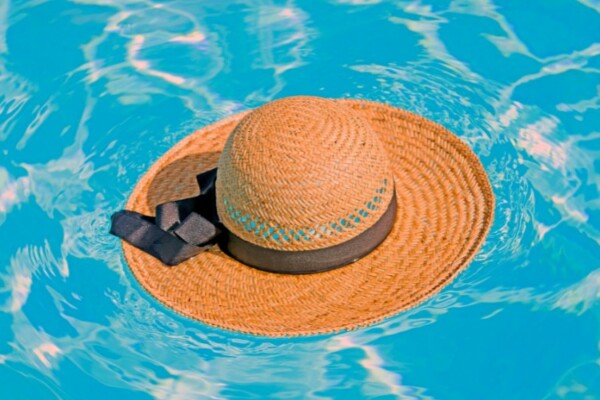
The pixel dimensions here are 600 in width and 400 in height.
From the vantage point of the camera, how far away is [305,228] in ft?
15.9

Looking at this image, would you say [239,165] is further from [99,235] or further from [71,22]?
[71,22]

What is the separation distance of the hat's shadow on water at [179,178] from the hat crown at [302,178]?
0.80m

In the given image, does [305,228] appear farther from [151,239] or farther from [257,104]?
[257,104]

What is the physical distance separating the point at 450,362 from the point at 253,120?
1.80m

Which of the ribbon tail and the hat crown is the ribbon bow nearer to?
the ribbon tail

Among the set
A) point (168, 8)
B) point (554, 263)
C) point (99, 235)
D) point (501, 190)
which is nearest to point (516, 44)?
point (501, 190)

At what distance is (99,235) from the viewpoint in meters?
6.11

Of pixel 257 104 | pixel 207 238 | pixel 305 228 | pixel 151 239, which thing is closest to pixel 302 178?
pixel 305 228

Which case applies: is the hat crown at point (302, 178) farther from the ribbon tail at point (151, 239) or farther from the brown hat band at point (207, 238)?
the ribbon tail at point (151, 239)

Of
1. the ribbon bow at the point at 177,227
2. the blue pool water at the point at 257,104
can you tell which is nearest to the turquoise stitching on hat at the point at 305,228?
the ribbon bow at the point at 177,227

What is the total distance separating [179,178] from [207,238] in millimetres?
774

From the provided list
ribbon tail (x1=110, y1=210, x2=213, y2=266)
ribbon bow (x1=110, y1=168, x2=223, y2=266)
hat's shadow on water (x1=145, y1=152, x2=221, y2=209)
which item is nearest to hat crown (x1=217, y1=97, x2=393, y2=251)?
ribbon bow (x1=110, y1=168, x2=223, y2=266)

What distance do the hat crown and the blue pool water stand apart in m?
0.84

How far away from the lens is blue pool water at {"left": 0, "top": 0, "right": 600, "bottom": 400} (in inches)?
210
